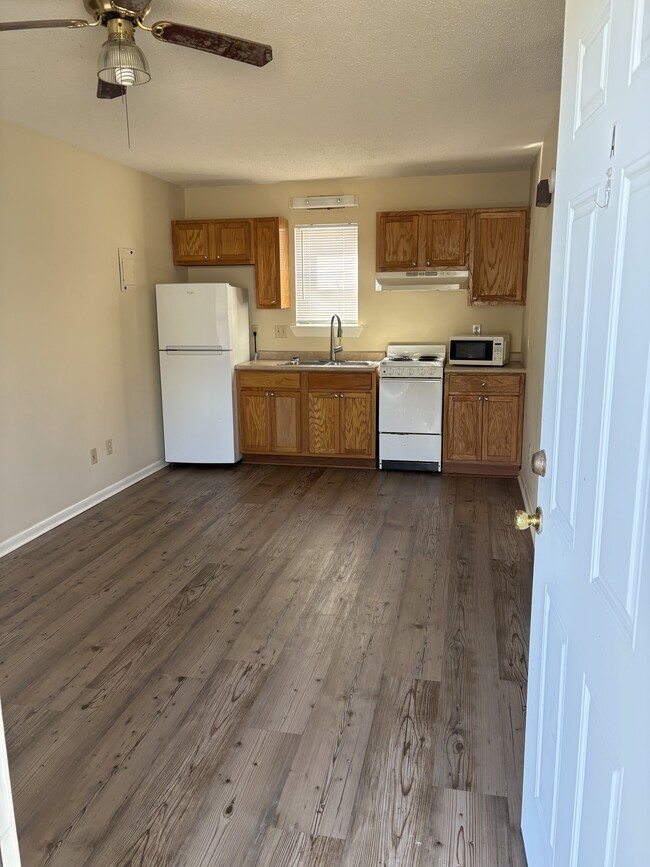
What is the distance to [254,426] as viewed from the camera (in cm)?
550

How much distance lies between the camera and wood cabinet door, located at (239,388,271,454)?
545 cm

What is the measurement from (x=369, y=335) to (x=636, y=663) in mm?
5070

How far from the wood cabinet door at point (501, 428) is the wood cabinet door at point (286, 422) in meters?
1.57

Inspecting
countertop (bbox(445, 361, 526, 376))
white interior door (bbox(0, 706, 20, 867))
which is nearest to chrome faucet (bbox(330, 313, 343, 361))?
countertop (bbox(445, 361, 526, 376))

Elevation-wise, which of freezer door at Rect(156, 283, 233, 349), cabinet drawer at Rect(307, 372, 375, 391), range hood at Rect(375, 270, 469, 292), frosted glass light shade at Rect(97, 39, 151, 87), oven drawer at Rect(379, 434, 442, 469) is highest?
frosted glass light shade at Rect(97, 39, 151, 87)

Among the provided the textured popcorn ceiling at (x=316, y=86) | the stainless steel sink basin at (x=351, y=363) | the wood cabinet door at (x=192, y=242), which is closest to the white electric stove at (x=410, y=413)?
the stainless steel sink basin at (x=351, y=363)

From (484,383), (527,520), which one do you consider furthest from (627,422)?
(484,383)

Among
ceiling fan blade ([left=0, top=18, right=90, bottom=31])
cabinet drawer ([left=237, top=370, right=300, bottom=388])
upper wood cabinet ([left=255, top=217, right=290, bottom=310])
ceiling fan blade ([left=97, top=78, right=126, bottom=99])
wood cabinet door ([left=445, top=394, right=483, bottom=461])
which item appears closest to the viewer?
ceiling fan blade ([left=0, top=18, right=90, bottom=31])

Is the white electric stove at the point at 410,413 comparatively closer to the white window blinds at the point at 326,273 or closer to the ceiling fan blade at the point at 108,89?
the white window blinds at the point at 326,273

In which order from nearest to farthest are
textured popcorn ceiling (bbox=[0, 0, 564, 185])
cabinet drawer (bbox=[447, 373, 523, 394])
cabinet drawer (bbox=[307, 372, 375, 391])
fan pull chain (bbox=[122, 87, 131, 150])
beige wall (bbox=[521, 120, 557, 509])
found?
1. textured popcorn ceiling (bbox=[0, 0, 564, 185])
2. fan pull chain (bbox=[122, 87, 131, 150])
3. beige wall (bbox=[521, 120, 557, 509])
4. cabinet drawer (bbox=[447, 373, 523, 394])
5. cabinet drawer (bbox=[307, 372, 375, 391])

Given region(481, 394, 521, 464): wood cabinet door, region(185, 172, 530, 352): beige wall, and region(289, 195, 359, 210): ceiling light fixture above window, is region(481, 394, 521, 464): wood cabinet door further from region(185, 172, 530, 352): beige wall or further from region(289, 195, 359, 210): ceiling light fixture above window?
region(289, 195, 359, 210): ceiling light fixture above window

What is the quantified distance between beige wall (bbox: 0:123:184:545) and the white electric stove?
2.01 m

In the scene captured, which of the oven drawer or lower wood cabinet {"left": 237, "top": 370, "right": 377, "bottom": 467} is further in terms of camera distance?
lower wood cabinet {"left": 237, "top": 370, "right": 377, "bottom": 467}

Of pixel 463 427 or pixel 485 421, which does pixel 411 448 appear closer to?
pixel 463 427
